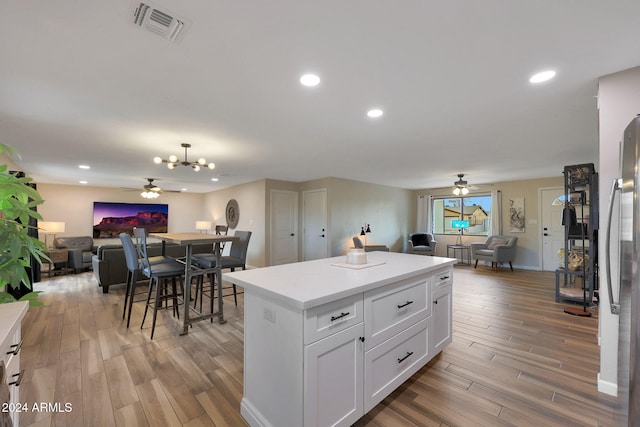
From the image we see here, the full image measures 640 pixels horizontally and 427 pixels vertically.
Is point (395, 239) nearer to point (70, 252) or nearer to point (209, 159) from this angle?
point (209, 159)

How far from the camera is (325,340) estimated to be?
143 cm

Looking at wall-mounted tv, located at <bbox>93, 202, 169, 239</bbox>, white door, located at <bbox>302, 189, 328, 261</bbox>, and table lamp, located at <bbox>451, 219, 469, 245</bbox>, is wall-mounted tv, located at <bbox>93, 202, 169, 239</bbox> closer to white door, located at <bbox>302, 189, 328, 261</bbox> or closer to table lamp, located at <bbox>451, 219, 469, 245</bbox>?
white door, located at <bbox>302, 189, 328, 261</bbox>

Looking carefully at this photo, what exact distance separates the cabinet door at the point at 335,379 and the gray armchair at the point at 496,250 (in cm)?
643

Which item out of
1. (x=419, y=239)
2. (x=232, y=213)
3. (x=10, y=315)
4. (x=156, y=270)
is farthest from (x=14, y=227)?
(x=419, y=239)

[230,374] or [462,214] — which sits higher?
[462,214]

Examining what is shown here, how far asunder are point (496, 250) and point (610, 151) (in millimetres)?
5297

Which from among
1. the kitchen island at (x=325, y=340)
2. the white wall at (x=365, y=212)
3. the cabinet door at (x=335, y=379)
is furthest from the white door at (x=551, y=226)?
the cabinet door at (x=335, y=379)

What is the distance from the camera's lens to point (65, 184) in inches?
303

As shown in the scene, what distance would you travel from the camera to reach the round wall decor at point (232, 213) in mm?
8070

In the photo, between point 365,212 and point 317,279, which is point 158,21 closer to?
point 317,279

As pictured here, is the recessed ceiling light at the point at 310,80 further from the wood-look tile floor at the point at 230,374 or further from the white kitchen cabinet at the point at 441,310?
the wood-look tile floor at the point at 230,374

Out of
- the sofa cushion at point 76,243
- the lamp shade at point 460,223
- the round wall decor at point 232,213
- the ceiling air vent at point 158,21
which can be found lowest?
the sofa cushion at point 76,243

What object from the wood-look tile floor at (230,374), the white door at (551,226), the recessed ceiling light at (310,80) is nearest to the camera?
the wood-look tile floor at (230,374)

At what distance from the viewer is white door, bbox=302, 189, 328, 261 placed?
22.1ft
